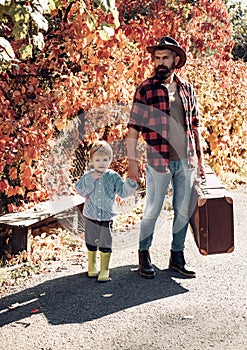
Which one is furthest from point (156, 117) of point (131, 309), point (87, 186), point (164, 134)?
point (131, 309)

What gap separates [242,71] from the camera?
9648 mm

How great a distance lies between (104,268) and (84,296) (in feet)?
1.26

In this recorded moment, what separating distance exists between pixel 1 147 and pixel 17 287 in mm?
1094

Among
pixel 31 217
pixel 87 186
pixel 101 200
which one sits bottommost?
pixel 31 217

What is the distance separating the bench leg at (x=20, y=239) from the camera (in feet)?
17.4

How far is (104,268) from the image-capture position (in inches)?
187

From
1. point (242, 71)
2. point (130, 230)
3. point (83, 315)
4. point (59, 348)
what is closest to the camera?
point (59, 348)

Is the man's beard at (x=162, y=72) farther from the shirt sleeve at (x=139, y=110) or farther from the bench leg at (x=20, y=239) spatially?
the bench leg at (x=20, y=239)

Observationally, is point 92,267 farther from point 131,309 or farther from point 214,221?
point 214,221

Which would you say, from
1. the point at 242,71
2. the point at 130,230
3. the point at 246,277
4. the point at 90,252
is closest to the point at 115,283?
the point at 90,252

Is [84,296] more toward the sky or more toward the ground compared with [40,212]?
more toward the ground

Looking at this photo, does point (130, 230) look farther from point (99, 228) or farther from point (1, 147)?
point (1, 147)

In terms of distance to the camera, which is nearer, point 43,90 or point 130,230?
point 43,90

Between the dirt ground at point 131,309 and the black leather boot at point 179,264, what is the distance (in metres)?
0.06
